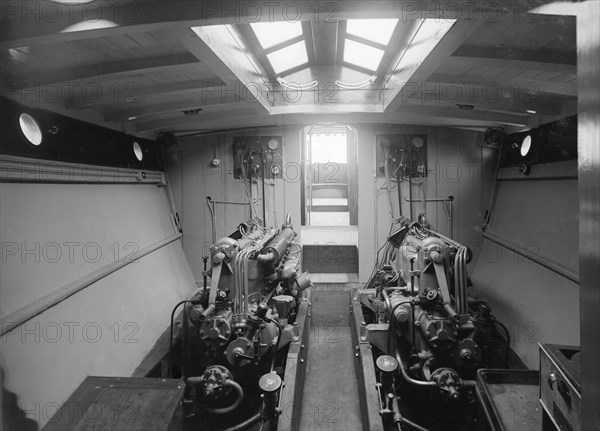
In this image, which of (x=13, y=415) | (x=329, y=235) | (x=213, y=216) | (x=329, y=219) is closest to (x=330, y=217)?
(x=329, y=219)

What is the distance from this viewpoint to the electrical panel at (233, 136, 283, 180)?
428 centimetres

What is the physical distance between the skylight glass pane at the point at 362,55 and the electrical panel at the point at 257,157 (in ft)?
4.62

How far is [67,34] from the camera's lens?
1498 mm

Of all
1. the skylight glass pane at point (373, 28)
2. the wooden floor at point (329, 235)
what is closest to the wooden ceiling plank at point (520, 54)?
the skylight glass pane at point (373, 28)

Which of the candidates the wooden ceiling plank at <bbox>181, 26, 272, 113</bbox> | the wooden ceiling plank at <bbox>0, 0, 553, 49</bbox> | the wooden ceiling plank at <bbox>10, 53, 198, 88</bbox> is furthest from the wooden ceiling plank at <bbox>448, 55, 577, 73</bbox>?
the wooden ceiling plank at <bbox>10, 53, 198, 88</bbox>

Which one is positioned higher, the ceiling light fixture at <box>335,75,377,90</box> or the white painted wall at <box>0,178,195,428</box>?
the ceiling light fixture at <box>335,75,377,90</box>

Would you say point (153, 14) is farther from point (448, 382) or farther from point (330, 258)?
point (330, 258)

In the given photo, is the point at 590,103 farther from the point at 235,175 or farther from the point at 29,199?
the point at 235,175

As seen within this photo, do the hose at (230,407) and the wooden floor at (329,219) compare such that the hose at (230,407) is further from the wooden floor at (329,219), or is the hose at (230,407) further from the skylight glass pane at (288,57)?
the wooden floor at (329,219)

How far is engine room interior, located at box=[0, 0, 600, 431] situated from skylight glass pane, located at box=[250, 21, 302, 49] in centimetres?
3

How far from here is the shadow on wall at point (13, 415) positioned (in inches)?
67.8

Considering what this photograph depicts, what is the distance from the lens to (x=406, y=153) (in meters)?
4.71

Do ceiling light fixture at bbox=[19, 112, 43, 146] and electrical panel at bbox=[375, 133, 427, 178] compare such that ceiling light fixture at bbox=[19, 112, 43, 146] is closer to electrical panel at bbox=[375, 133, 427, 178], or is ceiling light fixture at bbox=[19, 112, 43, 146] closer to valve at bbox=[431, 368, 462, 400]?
valve at bbox=[431, 368, 462, 400]

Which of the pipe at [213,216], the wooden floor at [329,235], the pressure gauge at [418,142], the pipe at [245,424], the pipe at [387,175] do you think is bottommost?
the pipe at [245,424]
